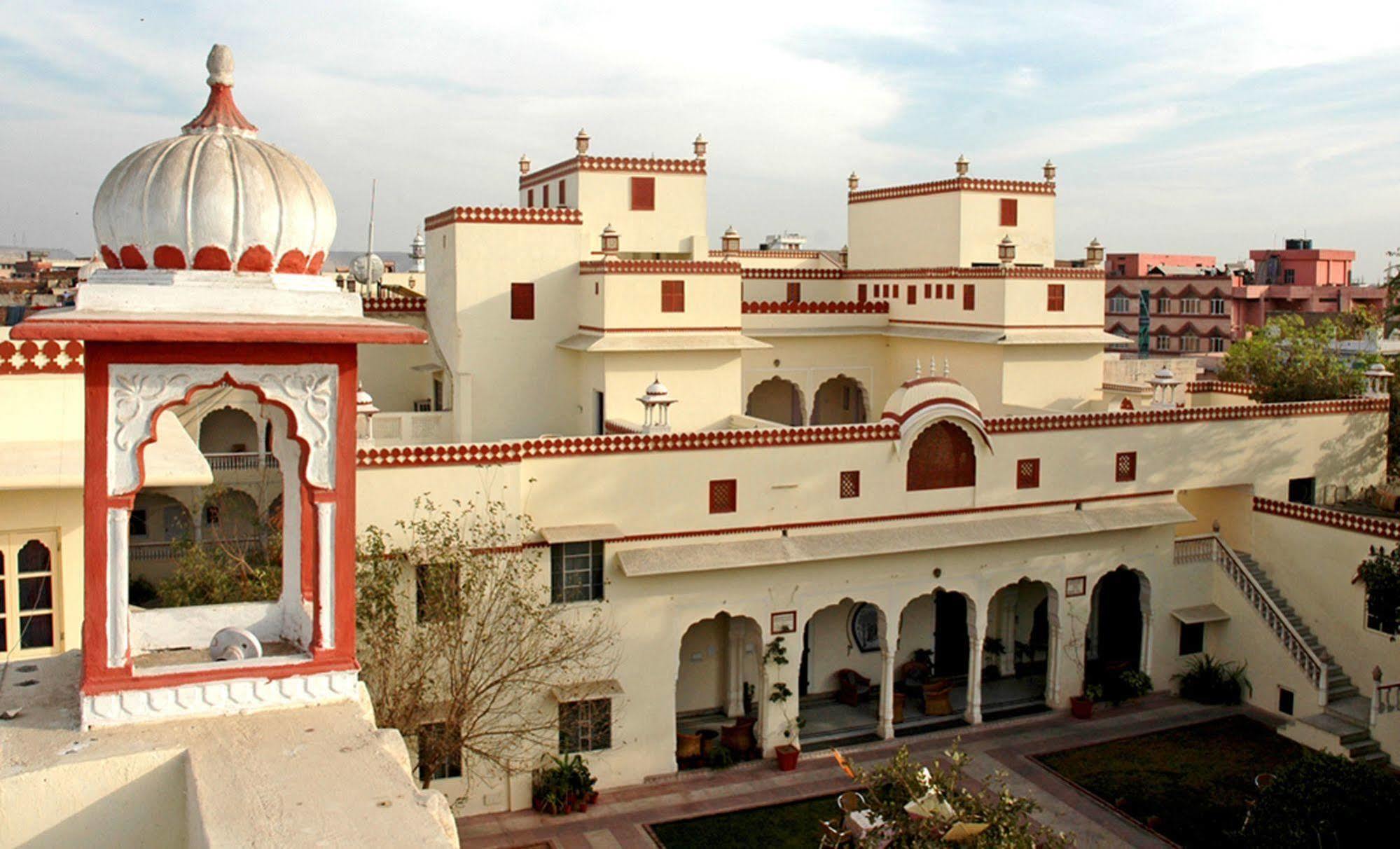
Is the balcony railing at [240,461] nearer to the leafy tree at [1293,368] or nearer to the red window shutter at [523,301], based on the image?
the red window shutter at [523,301]

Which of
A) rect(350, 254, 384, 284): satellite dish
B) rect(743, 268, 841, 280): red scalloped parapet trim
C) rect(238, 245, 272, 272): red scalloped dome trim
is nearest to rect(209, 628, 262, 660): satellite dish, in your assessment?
rect(238, 245, 272, 272): red scalloped dome trim

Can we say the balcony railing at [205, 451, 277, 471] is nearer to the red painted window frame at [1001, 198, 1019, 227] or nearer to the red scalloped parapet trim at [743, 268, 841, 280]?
the red scalloped parapet trim at [743, 268, 841, 280]

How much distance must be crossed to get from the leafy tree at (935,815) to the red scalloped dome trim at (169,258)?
6117 mm

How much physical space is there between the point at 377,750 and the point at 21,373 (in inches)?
418

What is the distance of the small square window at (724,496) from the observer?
19188 millimetres

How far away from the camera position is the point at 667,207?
27.7m

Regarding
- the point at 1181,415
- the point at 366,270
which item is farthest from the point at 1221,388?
the point at 366,270

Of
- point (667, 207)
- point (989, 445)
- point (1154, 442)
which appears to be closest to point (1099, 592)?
point (1154, 442)

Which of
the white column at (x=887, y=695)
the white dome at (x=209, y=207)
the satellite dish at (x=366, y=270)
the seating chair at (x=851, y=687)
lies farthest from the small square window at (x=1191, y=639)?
the satellite dish at (x=366, y=270)

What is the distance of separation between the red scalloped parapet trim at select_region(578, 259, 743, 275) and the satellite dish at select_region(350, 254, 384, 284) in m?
9.18

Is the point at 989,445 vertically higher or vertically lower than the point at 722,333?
lower

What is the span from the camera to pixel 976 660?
69.3ft

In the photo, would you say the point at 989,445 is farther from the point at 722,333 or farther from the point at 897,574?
the point at 722,333

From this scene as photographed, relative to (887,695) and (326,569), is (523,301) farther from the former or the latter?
(326,569)
